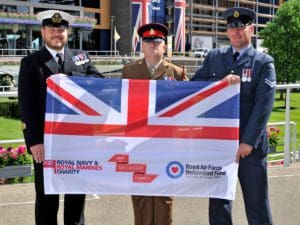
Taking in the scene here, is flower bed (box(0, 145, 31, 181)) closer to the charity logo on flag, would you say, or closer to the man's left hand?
the charity logo on flag

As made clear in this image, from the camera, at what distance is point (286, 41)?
4622cm

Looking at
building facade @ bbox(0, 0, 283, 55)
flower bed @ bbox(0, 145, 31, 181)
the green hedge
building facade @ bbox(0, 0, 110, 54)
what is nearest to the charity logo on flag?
flower bed @ bbox(0, 145, 31, 181)

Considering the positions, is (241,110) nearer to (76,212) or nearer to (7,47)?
(76,212)

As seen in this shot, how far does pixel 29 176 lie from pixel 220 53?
3.34 m

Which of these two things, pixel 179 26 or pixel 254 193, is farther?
pixel 179 26

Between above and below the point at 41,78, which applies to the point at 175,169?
below

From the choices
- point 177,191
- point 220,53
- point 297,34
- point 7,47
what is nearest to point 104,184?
point 177,191

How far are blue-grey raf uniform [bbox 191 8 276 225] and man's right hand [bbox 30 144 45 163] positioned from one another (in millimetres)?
1264

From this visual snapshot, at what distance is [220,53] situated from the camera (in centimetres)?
377

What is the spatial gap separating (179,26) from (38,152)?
264ft

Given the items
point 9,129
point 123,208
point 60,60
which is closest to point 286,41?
point 9,129

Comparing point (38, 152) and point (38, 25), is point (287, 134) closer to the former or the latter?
point (38, 152)

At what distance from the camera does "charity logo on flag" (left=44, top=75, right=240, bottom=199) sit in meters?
3.77

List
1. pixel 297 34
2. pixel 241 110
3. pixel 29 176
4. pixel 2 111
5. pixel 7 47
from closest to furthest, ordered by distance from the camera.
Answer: pixel 241 110
pixel 29 176
pixel 2 111
pixel 297 34
pixel 7 47
